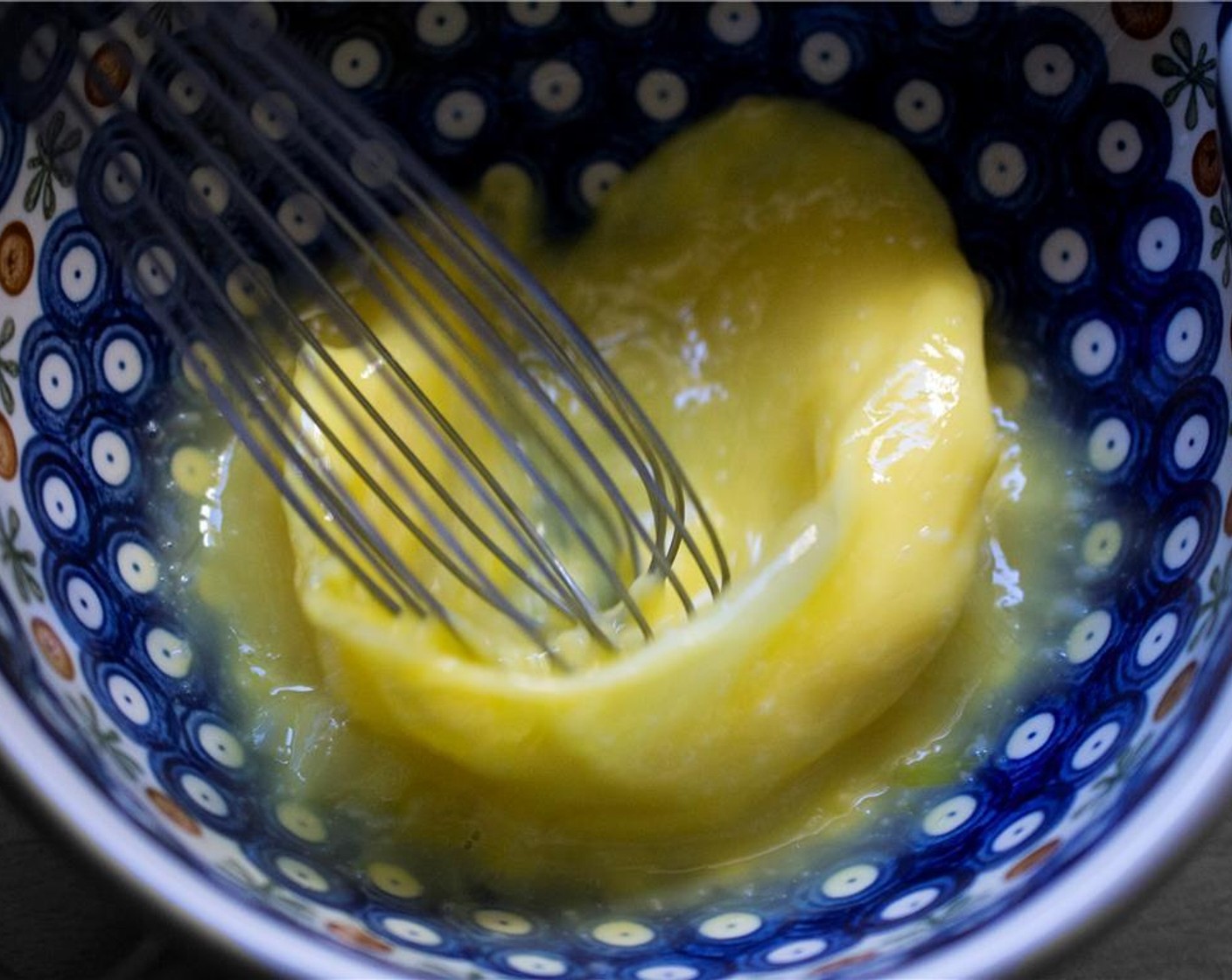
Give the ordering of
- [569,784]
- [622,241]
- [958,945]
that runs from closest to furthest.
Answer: [958,945]
[569,784]
[622,241]

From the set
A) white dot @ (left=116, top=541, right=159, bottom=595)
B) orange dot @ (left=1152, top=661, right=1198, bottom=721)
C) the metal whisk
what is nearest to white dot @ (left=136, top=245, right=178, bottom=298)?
the metal whisk

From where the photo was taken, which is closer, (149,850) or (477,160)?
(149,850)

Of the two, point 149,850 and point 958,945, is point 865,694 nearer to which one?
point 958,945

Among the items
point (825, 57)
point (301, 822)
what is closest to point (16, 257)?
point (301, 822)

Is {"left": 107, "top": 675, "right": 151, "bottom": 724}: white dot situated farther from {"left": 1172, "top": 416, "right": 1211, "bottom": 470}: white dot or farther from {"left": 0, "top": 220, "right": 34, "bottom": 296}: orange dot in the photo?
{"left": 1172, "top": 416, "right": 1211, "bottom": 470}: white dot

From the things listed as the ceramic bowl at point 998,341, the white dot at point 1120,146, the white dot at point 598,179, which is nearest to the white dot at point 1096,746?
the ceramic bowl at point 998,341

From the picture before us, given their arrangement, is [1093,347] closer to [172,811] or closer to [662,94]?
[662,94]

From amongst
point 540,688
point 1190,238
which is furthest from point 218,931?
point 1190,238
